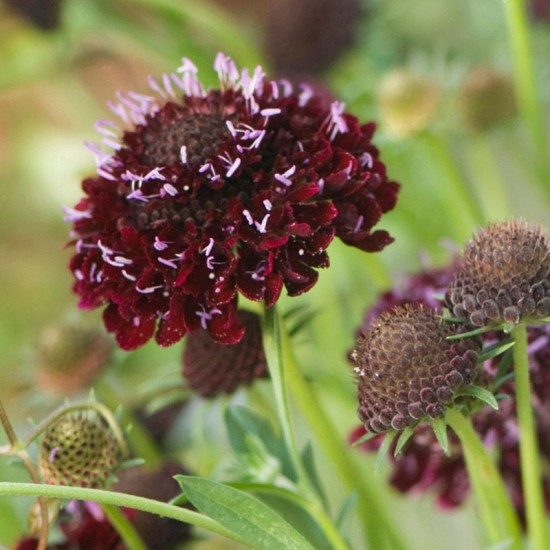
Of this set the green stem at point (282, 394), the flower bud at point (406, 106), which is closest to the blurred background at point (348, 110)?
the flower bud at point (406, 106)

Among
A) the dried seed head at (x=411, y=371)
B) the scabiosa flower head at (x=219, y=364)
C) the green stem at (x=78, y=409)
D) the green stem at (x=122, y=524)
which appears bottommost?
the dried seed head at (x=411, y=371)

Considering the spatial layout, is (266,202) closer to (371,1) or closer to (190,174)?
(190,174)

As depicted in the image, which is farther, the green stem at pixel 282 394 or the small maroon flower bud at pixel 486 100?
the small maroon flower bud at pixel 486 100

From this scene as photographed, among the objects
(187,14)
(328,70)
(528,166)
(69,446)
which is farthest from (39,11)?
(69,446)

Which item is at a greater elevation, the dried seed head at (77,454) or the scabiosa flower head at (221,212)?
the scabiosa flower head at (221,212)

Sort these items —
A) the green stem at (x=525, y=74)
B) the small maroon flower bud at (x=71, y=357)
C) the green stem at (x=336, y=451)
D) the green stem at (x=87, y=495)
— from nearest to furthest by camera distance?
the green stem at (x=87, y=495) < the green stem at (x=336, y=451) < the green stem at (x=525, y=74) < the small maroon flower bud at (x=71, y=357)

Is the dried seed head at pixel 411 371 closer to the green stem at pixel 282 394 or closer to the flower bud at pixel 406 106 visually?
the green stem at pixel 282 394

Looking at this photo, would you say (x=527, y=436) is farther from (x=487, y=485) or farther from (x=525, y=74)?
(x=525, y=74)
